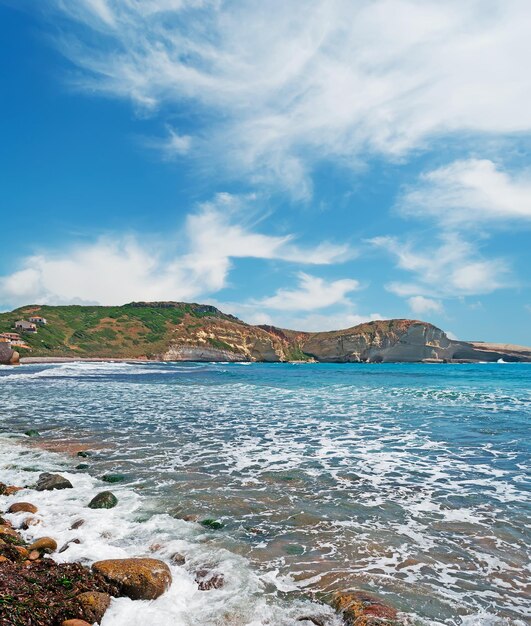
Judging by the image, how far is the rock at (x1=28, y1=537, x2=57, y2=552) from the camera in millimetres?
6633

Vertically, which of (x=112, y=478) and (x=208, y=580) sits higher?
(x=112, y=478)

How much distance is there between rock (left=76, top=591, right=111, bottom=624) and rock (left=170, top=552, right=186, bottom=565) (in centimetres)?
130

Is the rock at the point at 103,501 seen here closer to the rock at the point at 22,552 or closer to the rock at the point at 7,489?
the rock at the point at 7,489

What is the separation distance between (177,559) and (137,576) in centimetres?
93

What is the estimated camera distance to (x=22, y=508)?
27.2 ft

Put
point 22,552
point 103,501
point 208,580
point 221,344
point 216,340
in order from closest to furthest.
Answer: point 208,580 < point 22,552 < point 103,501 < point 221,344 < point 216,340

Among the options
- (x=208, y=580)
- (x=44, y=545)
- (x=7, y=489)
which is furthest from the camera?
(x=7, y=489)

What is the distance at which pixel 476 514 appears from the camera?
28.3ft

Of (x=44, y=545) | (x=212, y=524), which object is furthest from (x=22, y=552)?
(x=212, y=524)

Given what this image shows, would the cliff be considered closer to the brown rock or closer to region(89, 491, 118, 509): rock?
region(89, 491, 118, 509): rock

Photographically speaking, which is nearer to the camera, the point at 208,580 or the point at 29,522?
the point at 208,580

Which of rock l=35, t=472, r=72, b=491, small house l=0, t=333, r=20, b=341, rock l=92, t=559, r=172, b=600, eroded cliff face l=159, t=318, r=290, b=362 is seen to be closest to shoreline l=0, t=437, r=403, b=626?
rock l=92, t=559, r=172, b=600

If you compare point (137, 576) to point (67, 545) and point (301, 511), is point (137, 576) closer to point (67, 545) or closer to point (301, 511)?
point (67, 545)

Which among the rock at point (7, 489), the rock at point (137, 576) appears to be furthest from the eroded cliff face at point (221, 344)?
the rock at point (137, 576)
